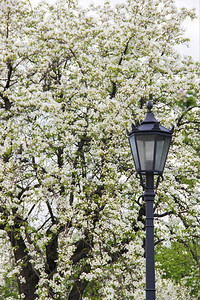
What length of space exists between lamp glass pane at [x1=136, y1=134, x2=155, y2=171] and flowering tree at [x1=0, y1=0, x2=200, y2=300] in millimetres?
4609

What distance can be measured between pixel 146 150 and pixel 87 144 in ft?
23.7

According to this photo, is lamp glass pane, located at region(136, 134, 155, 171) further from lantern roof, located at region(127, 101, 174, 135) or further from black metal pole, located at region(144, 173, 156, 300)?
black metal pole, located at region(144, 173, 156, 300)

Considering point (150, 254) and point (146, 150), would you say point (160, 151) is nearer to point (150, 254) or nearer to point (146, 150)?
point (146, 150)

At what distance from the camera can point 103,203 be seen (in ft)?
34.7

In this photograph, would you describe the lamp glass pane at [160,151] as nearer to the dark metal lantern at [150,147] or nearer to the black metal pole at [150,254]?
the dark metal lantern at [150,147]

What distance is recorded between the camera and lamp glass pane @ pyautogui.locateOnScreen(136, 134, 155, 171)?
225 inches

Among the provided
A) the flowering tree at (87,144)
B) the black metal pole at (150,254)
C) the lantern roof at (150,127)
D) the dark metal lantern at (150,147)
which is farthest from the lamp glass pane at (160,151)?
the flowering tree at (87,144)

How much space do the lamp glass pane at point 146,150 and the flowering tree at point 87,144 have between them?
15.1 feet

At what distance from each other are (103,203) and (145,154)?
16.6 feet

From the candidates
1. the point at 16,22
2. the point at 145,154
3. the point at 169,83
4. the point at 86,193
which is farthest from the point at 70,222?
the point at 16,22

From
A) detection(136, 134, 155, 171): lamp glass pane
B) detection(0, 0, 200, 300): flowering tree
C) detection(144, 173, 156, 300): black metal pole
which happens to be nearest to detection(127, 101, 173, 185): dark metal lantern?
detection(136, 134, 155, 171): lamp glass pane

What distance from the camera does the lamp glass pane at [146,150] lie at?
5.70 meters

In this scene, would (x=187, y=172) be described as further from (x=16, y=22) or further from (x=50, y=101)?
(x=16, y=22)

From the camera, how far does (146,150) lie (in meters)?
5.73
